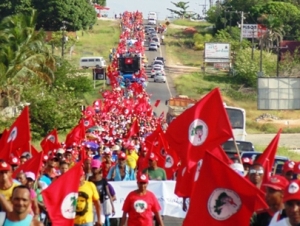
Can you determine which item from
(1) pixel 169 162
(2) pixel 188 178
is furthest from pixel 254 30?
(2) pixel 188 178

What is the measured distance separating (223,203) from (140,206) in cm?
317

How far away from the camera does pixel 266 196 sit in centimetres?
835

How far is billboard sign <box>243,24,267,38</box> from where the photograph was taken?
97.2 metres

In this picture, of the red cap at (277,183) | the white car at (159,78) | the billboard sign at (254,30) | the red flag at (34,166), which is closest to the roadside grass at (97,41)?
the white car at (159,78)

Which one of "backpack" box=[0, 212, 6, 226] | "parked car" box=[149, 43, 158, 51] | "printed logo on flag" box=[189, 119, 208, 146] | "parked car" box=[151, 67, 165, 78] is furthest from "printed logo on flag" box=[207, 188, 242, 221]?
"parked car" box=[149, 43, 158, 51]

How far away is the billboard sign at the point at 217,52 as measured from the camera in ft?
299

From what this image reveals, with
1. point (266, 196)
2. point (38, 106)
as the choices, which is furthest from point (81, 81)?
point (266, 196)

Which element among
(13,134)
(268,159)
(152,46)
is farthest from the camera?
(152,46)

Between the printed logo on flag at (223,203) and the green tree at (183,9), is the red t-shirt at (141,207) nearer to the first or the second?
the printed logo on flag at (223,203)

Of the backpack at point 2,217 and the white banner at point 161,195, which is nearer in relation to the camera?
the backpack at point 2,217

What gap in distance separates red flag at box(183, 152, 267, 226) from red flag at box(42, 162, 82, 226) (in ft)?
6.93

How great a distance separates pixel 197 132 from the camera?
11898 millimetres

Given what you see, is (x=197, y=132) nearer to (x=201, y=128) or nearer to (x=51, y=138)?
(x=201, y=128)

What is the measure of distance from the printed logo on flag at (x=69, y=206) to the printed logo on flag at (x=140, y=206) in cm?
103
